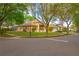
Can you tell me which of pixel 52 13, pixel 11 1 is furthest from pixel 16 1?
pixel 52 13

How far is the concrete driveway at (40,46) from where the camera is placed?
10.0 meters

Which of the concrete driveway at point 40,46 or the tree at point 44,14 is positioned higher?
the tree at point 44,14

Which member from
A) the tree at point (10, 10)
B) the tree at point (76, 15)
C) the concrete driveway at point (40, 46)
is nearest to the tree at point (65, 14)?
the tree at point (76, 15)

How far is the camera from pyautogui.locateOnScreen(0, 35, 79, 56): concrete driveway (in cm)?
1004

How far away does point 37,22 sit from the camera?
1010 cm

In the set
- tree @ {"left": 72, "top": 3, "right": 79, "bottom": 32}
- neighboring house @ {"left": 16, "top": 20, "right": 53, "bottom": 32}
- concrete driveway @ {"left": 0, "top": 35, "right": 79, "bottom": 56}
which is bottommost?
concrete driveway @ {"left": 0, "top": 35, "right": 79, "bottom": 56}

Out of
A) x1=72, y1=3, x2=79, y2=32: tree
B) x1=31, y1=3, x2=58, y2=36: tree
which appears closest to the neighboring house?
x1=31, y1=3, x2=58, y2=36: tree

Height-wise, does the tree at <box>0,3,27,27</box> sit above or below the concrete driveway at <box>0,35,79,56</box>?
above

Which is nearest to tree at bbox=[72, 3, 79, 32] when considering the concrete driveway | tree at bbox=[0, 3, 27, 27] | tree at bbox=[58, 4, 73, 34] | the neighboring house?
tree at bbox=[58, 4, 73, 34]

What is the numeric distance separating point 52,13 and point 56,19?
16cm

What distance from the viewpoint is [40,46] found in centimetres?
1010

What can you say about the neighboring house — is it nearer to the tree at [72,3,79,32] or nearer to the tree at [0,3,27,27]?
the tree at [0,3,27,27]

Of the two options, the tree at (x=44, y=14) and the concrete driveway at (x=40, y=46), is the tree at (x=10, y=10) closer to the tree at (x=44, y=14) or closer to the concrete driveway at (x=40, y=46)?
the tree at (x=44, y=14)

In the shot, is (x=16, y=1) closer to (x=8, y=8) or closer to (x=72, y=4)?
(x=8, y=8)
